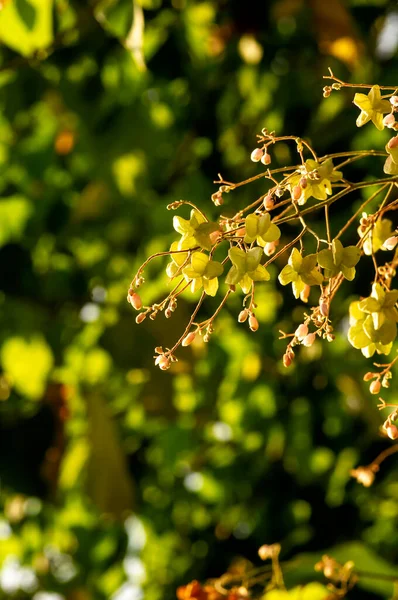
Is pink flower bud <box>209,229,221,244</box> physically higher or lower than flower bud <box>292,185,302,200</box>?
lower

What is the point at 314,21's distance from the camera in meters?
1.23

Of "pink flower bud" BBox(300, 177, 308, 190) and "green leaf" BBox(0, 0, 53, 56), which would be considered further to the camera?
"green leaf" BBox(0, 0, 53, 56)

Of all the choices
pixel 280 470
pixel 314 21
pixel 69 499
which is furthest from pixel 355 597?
pixel 314 21

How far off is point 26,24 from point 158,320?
1.59 feet

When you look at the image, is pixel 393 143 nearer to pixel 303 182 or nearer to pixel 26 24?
pixel 303 182

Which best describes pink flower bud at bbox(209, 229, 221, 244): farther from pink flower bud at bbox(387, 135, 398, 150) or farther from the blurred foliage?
the blurred foliage

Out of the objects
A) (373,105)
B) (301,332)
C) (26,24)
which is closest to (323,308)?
(301,332)

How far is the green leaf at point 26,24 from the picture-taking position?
1.06m

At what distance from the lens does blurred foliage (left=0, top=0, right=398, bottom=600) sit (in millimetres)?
1178

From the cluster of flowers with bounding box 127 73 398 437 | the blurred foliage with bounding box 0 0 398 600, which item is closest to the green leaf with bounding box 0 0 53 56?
A: the blurred foliage with bounding box 0 0 398 600

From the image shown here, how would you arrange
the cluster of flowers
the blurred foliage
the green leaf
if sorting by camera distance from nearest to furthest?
the cluster of flowers < the green leaf < the blurred foliage

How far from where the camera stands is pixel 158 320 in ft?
3.69

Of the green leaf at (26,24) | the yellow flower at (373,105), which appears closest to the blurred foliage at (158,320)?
the green leaf at (26,24)

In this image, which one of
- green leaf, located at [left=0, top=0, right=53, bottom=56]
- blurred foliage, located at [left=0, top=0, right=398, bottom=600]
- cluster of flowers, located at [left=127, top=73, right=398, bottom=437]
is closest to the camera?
cluster of flowers, located at [left=127, top=73, right=398, bottom=437]
